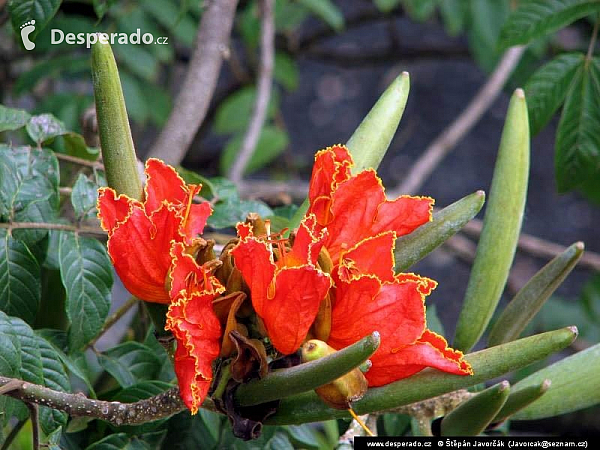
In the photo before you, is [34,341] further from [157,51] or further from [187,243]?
A: [157,51]

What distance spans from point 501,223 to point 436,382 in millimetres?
240

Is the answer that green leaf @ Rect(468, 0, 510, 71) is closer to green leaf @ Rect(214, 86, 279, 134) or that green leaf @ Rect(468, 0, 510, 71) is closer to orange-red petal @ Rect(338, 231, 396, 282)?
green leaf @ Rect(214, 86, 279, 134)

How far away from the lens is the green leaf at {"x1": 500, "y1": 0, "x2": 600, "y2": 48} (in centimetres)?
101

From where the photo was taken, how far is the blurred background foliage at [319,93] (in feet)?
3.08

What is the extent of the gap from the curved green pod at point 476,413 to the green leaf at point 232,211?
1.16ft

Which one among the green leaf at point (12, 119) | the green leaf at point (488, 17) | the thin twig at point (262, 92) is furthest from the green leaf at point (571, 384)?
the green leaf at point (488, 17)

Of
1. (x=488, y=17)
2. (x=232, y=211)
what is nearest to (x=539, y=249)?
(x=488, y=17)

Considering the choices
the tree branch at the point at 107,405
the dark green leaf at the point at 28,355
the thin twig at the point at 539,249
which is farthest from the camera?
the thin twig at the point at 539,249

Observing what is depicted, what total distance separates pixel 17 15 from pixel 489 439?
2.12ft

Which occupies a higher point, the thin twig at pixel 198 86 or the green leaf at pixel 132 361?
the thin twig at pixel 198 86

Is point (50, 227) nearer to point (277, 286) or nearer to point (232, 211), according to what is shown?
point (232, 211)

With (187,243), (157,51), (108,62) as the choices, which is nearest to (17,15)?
(108,62)

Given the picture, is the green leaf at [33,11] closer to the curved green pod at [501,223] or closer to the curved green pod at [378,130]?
the curved green pod at [378,130]

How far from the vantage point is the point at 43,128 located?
2.93ft
